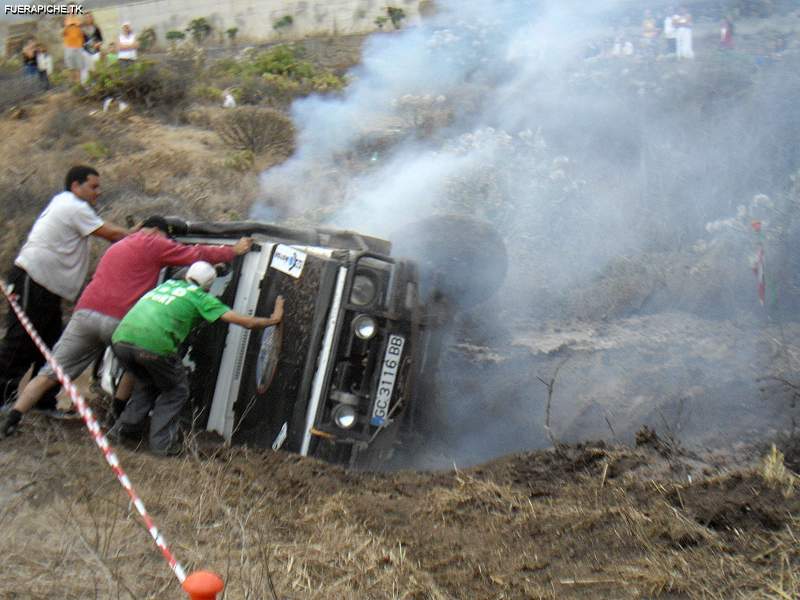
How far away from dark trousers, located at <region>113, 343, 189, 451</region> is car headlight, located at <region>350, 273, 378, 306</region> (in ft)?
3.80

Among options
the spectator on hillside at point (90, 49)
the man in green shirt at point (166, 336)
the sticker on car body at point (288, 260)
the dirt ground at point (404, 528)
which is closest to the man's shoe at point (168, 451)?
the man in green shirt at point (166, 336)

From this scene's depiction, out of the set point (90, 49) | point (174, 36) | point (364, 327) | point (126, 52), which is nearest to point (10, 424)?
point (364, 327)

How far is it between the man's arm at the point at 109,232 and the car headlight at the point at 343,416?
2088 millimetres

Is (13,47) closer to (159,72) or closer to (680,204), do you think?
(159,72)

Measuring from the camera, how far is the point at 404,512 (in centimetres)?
486

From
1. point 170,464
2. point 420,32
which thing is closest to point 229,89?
point 420,32

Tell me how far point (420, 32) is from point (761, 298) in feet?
32.9

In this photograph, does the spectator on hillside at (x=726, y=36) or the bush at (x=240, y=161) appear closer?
the bush at (x=240, y=161)

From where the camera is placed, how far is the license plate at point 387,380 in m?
5.80

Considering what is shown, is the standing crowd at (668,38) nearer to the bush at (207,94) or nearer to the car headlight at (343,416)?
the bush at (207,94)

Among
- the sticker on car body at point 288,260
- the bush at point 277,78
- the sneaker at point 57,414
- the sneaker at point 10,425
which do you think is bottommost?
the bush at point 277,78

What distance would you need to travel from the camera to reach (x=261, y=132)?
47.1 ft

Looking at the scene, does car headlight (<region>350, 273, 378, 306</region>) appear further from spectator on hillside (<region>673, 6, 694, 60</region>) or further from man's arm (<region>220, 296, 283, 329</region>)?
spectator on hillside (<region>673, 6, 694, 60</region>)

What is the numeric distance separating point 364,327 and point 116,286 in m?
1.66
